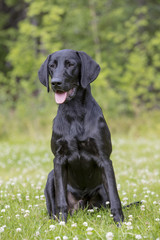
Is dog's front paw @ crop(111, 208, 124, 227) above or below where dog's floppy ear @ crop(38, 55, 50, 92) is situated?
below

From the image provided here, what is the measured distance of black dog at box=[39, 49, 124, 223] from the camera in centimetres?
339

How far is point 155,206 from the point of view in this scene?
12.5ft

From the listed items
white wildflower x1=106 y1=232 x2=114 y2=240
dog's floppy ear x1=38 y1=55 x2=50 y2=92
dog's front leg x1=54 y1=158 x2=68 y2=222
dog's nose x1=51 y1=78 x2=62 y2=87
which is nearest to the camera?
white wildflower x1=106 y1=232 x2=114 y2=240

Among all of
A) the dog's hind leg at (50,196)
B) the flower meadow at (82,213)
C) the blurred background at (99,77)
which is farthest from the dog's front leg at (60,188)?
the blurred background at (99,77)

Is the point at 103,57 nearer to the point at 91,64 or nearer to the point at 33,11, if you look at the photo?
the point at 33,11

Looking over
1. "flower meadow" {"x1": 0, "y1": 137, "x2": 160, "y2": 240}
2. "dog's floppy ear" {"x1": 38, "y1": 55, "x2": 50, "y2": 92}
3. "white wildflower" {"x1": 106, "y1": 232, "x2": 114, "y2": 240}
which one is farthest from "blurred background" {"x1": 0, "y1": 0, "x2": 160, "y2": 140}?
"white wildflower" {"x1": 106, "y1": 232, "x2": 114, "y2": 240}

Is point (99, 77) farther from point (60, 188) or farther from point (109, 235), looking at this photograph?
point (109, 235)

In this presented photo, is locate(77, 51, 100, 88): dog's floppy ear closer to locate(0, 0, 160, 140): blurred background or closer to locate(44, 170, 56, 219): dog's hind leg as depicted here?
locate(44, 170, 56, 219): dog's hind leg

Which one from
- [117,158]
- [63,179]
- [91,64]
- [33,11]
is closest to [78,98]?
[91,64]

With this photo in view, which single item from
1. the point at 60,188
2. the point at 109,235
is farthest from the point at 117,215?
the point at 109,235

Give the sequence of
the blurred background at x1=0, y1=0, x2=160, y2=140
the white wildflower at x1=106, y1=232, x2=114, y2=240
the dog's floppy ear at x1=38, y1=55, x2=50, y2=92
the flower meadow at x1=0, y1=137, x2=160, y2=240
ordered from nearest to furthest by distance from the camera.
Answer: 1. the white wildflower at x1=106, y1=232, x2=114, y2=240
2. the flower meadow at x1=0, y1=137, x2=160, y2=240
3. the dog's floppy ear at x1=38, y1=55, x2=50, y2=92
4. the blurred background at x1=0, y1=0, x2=160, y2=140

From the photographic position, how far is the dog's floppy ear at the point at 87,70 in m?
3.44

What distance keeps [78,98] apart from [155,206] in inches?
58.0

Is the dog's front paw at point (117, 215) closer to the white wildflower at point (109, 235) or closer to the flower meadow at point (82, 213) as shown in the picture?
the flower meadow at point (82, 213)
